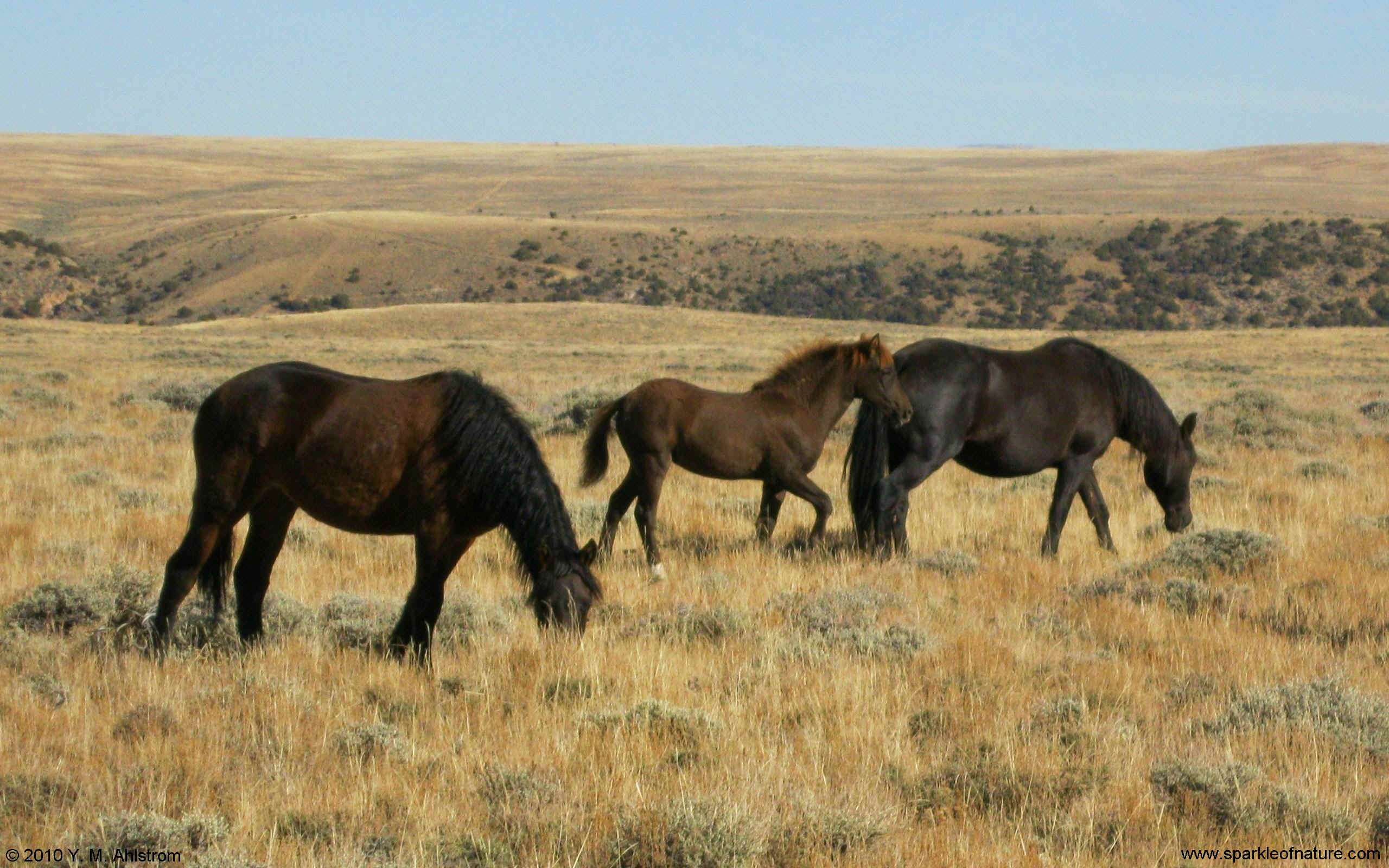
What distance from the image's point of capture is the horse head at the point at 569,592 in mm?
6520

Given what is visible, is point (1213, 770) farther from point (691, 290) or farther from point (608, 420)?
point (691, 290)

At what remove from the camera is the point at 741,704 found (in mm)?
5777

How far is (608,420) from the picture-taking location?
988 centimetres

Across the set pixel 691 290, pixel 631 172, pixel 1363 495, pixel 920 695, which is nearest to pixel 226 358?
pixel 1363 495

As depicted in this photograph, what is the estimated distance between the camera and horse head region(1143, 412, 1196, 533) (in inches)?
420

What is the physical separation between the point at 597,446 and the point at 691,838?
Result: 6.04 metres

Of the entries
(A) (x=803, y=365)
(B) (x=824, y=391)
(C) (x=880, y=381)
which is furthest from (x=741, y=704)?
(A) (x=803, y=365)

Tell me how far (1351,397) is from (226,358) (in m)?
24.4

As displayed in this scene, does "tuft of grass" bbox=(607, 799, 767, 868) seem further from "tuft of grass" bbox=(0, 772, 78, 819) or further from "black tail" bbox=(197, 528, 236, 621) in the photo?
"black tail" bbox=(197, 528, 236, 621)

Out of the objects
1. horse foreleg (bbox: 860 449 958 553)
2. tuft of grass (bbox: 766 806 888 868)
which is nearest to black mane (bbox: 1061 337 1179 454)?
horse foreleg (bbox: 860 449 958 553)

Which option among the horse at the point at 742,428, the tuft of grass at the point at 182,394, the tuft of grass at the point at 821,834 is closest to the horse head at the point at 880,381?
the horse at the point at 742,428

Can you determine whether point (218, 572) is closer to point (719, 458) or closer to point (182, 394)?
point (719, 458)

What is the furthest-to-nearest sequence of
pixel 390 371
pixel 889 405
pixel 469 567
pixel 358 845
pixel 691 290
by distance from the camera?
pixel 691 290 < pixel 390 371 < pixel 889 405 < pixel 469 567 < pixel 358 845

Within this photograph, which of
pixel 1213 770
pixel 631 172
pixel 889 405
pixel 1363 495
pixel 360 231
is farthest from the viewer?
pixel 631 172
